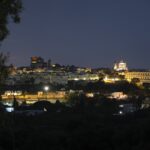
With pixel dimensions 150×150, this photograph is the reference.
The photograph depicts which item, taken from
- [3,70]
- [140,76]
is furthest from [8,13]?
[140,76]

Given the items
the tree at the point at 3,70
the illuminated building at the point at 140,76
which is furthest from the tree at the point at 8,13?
the illuminated building at the point at 140,76

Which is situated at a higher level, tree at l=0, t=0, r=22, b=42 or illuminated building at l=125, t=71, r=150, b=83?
tree at l=0, t=0, r=22, b=42

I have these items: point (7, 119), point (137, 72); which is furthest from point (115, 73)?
point (7, 119)

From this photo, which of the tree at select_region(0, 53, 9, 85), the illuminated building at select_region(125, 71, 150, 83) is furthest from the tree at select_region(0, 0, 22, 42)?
the illuminated building at select_region(125, 71, 150, 83)

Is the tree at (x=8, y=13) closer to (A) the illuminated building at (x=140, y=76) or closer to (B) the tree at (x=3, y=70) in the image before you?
(B) the tree at (x=3, y=70)

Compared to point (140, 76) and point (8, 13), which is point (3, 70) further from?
point (140, 76)

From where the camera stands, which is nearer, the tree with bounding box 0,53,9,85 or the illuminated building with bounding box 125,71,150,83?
the tree with bounding box 0,53,9,85

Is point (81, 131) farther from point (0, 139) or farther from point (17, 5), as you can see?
point (17, 5)

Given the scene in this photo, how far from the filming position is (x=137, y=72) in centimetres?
17588

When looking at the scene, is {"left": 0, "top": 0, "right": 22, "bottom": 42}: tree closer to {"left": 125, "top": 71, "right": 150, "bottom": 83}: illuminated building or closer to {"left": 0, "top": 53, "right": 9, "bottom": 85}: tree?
{"left": 0, "top": 53, "right": 9, "bottom": 85}: tree

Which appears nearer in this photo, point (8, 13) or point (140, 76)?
point (8, 13)

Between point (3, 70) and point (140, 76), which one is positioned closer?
point (3, 70)

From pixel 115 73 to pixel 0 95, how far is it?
158659 mm

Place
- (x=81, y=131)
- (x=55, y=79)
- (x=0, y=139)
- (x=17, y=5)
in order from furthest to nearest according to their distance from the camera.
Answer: (x=55, y=79) < (x=81, y=131) < (x=0, y=139) < (x=17, y=5)
